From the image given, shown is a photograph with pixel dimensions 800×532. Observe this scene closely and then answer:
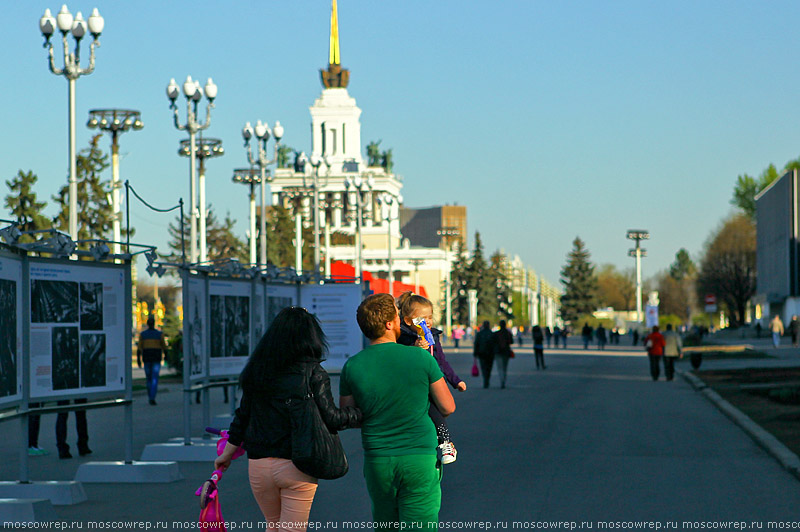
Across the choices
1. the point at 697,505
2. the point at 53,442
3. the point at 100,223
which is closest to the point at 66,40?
the point at 53,442

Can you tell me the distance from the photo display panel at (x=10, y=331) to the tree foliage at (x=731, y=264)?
113116 mm

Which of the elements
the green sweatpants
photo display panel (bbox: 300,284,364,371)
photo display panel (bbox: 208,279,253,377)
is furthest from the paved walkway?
the green sweatpants

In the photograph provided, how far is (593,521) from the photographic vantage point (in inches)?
393

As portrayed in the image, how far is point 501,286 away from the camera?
159 m

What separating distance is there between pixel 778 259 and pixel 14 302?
3715 inches

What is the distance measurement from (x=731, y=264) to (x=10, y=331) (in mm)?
116838

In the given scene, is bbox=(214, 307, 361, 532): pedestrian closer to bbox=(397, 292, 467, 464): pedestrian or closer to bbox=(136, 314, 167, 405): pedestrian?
bbox=(397, 292, 467, 464): pedestrian

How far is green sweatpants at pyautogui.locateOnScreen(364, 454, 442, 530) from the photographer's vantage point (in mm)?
6266

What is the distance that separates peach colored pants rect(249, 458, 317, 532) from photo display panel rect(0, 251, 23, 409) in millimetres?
4834

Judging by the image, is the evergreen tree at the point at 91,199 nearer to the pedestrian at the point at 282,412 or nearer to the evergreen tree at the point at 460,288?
the pedestrian at the point at 282,412

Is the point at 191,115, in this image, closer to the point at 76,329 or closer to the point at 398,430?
the point at 76,329

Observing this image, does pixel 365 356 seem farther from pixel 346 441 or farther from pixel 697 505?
pixel 346 441

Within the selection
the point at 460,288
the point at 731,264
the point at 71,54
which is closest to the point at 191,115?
the point at 71,54

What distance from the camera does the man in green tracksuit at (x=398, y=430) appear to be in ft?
20.6
